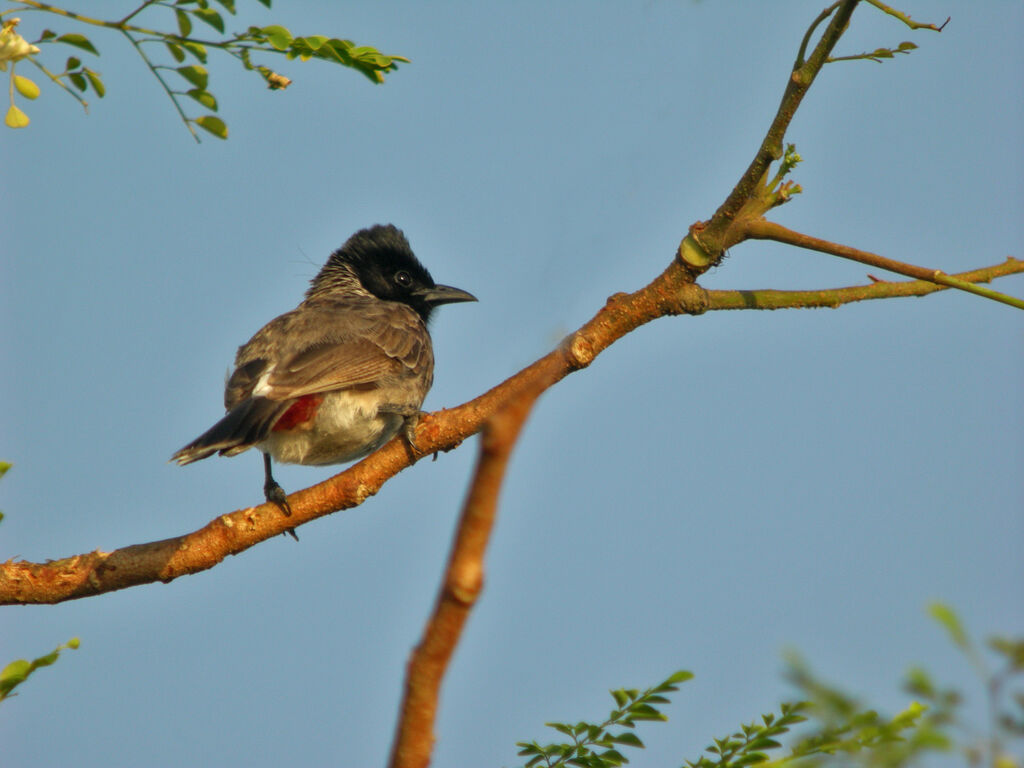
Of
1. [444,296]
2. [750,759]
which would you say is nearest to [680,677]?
[750,759]

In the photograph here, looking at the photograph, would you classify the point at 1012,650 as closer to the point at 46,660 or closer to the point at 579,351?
the point at 46,660

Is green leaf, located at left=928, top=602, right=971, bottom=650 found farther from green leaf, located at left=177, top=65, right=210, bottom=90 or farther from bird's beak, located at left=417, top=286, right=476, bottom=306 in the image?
bird's beak, located at left=417, top=286, right=476, bottom=306

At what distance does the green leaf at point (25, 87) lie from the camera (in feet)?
9.70

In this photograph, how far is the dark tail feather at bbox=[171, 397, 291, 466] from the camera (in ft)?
14.7

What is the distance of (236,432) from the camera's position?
457 cm

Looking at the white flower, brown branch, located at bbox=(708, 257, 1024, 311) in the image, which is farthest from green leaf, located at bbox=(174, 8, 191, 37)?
brown branch, located at bbox=(708, 257, 1024, 311)

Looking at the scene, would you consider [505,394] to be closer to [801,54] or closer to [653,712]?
[801,54]

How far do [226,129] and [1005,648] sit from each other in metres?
3.01

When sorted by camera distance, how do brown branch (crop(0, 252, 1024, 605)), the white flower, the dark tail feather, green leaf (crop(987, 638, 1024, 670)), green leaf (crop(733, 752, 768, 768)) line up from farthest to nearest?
the dark tail feather
brown branch (crop(0, 252, 1024, 605))
the white flower
green leaf (crop(733, 752, 768, 768))
green leaf (crop(987, 638, 1024, 670))

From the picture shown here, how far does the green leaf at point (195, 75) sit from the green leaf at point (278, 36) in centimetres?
22

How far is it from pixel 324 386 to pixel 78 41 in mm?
2350

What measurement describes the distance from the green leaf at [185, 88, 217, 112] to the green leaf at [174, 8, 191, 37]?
0.17 m

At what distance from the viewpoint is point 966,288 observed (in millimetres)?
3006

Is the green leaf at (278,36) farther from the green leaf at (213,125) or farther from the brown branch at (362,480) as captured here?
the brown branch at (362,480)
